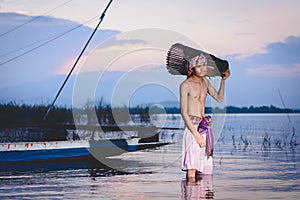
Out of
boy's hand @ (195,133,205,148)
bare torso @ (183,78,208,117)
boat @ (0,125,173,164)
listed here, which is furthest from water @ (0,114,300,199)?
bare torso @ (183,78,208,117)

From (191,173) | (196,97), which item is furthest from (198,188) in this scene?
(196,97)

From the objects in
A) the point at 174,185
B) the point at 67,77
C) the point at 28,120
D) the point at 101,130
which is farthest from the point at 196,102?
the point at 101,130

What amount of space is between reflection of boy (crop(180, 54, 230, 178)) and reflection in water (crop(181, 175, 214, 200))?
21 centimetres

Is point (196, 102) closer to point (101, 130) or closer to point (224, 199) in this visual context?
point (224, 199)

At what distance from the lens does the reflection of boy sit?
877 centimetres

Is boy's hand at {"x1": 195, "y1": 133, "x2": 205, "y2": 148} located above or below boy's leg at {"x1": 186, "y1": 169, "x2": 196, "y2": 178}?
above

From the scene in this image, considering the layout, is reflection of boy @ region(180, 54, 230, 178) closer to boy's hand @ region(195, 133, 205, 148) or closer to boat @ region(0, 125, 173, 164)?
boy's hand @ region(195, 133, 205, 148)

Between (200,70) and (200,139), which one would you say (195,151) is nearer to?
(200,139)

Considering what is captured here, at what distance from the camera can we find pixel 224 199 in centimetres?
806

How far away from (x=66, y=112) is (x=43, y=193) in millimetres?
22964

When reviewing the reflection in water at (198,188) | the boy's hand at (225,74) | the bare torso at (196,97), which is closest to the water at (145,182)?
the reflection in water at (198,188)

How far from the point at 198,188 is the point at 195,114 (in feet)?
3.55

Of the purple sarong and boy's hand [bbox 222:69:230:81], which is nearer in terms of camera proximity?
the purple sarong

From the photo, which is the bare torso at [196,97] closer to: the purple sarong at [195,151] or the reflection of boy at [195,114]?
the reflection of boy at [195,114]
